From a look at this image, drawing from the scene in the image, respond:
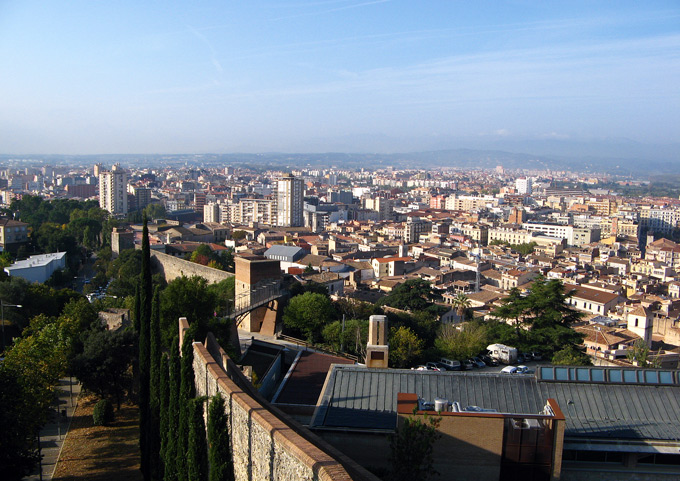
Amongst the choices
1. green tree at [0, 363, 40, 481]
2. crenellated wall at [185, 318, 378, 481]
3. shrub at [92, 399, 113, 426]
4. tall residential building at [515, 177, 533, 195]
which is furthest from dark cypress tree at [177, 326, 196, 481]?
tall residential building at [515, 177, 533, 195]

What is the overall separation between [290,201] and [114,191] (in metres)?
23.7

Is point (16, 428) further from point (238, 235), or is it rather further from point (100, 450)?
point (238, 235)

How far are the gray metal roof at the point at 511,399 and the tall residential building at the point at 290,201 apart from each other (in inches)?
2421

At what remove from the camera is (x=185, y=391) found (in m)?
8.46

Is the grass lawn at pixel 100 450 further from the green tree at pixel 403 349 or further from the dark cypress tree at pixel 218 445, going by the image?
the green tree at pixel 403 349

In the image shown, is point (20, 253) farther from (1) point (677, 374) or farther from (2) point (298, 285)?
(1) point (677, 374)

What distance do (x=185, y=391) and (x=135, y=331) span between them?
6558 mm

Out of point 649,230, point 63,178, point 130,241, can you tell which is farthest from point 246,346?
point 63,178

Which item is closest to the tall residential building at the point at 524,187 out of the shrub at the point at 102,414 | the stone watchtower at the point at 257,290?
the stone watchtower at the point at 257,290

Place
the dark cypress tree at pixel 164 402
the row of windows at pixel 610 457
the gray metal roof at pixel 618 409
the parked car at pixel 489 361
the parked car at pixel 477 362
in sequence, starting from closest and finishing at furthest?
the row of windows at pixel 610 457 → the gray metal roof at pixel 618 409 → the dark cypress tree at pixel 164 402 → the parked car at pixel 477 362 → the parked car at pixel 489 361

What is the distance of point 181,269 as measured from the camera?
2939cm

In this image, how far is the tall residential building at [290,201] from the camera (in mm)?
69438

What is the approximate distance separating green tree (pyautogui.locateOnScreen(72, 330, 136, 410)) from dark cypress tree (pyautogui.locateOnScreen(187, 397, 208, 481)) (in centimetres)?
746

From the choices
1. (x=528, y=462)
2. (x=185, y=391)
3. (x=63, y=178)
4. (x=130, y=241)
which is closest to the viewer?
(x=528, y=462)
